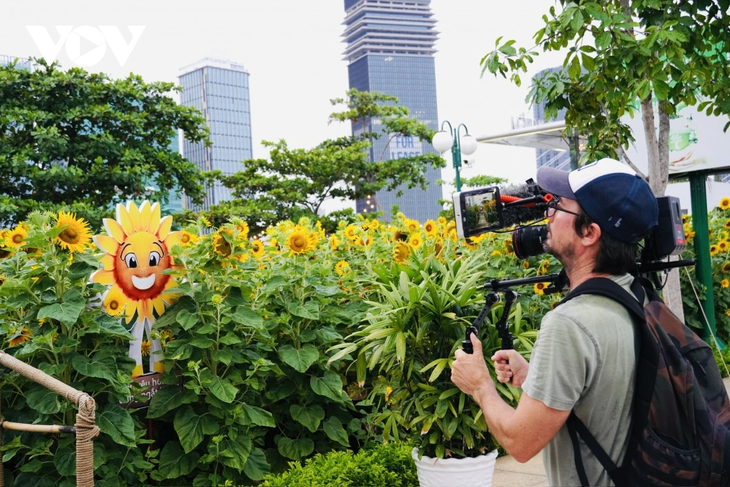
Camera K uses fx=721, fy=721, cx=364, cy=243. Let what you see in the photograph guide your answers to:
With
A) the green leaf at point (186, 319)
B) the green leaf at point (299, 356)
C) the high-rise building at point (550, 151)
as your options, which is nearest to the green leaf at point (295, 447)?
the green leaf at point (299, 356)

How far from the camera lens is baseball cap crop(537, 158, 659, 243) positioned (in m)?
1.75

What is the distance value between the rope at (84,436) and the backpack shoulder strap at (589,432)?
1.98 meters

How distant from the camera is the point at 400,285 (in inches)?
155

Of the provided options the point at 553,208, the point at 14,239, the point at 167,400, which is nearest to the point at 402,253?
the point at 167,400

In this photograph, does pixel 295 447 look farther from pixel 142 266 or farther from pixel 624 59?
pixel 624 59

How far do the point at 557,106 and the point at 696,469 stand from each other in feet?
15.3

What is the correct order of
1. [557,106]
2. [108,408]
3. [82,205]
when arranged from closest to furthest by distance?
[108,408]
[557,106]
[82,205]

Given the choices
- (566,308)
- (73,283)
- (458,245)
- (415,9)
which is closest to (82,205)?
(458,245)

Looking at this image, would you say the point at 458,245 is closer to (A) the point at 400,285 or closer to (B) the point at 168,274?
(A) the point at 400,285

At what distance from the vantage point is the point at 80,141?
16484mm

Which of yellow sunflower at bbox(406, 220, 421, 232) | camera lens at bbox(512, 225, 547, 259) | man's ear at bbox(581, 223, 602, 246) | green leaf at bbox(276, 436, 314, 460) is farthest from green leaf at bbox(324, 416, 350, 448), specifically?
man's ear at bbox(581, 223, 602, 246)

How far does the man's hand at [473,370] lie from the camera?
1.87 m

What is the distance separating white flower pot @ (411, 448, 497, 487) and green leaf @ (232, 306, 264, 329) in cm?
116

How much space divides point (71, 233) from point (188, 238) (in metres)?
0.83
